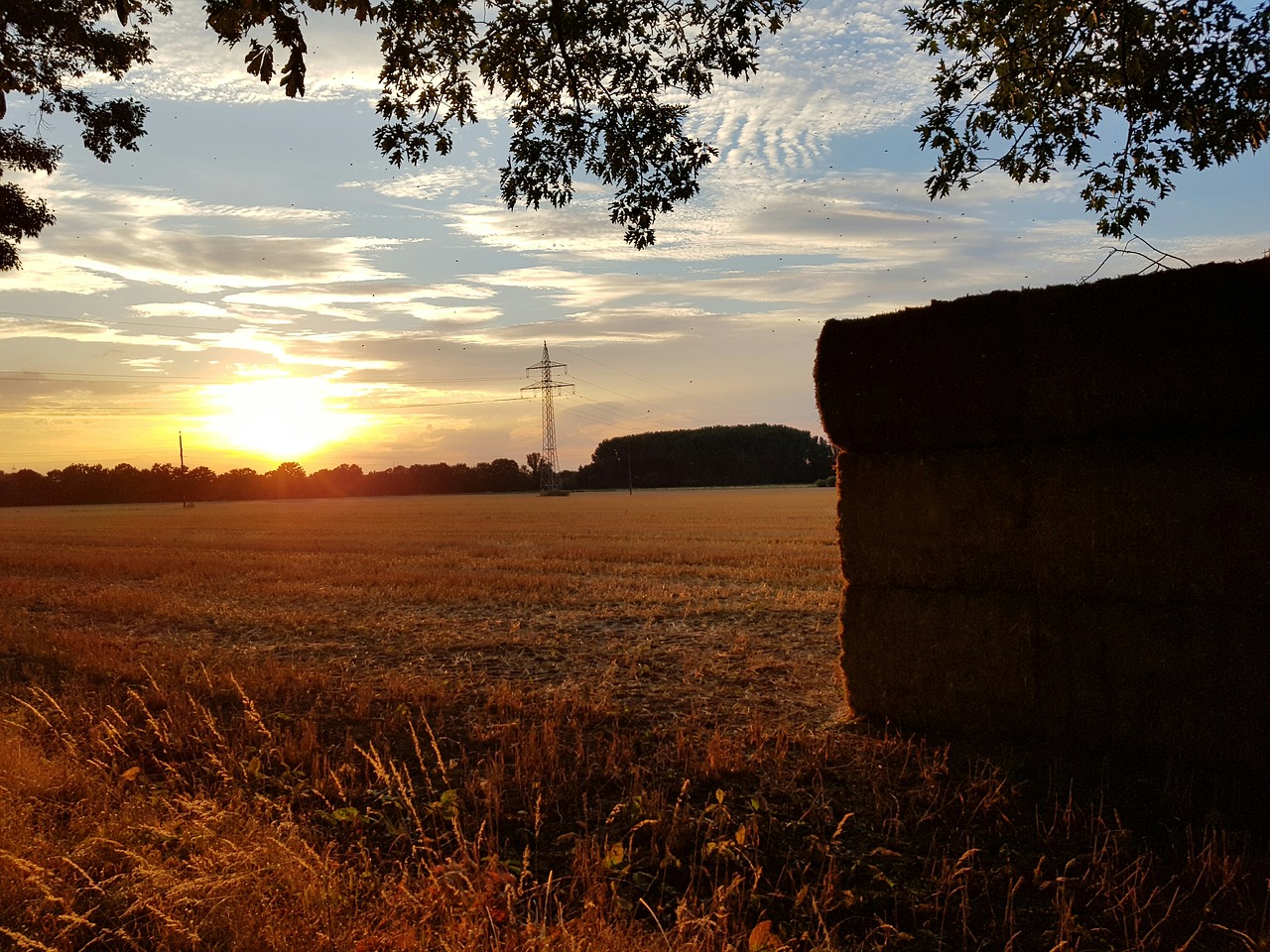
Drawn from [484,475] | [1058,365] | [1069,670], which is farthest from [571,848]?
[484,475]

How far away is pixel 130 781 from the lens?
5160 mm

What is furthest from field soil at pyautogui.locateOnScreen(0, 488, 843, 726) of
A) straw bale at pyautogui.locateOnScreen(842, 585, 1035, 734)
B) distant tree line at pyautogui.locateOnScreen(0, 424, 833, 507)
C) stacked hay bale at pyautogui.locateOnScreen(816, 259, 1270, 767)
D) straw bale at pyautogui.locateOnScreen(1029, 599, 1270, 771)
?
distant tree line at pyautogui.locateOnScreen(0, 424, 833, 507)

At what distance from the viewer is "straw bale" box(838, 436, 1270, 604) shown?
4.95 meters

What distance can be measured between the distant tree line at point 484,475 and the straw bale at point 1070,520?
80.7 metres

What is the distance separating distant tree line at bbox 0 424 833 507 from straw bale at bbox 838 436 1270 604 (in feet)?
265

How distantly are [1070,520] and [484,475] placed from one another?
320ft

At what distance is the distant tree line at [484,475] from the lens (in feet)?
303

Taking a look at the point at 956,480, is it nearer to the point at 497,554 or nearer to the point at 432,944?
the point at 432,944

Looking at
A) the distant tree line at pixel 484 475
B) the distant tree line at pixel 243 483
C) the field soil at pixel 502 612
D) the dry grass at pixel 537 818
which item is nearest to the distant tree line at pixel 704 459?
the distant tree line at pixel 484 475

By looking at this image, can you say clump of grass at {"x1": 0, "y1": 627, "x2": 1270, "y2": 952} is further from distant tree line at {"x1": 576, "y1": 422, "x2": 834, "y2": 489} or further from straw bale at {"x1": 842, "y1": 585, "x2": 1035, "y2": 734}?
distant tree line at {"x1": 576, "y1": 422, "x2": 834, "y2": 489}

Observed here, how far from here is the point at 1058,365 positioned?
5.42 m

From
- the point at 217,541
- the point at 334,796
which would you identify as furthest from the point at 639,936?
the point at 217,541

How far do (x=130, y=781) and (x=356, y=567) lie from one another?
14.1 m

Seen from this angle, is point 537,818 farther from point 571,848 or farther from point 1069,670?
point 1069,670
